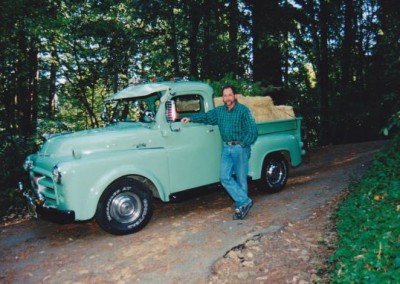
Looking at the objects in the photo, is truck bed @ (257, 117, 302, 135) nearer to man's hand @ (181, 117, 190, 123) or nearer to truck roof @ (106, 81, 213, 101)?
truck roof @ (106, 81, 213, 101)

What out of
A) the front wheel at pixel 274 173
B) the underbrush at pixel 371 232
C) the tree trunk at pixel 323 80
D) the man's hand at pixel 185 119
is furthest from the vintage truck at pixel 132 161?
the tree trunk at pixel 323 80

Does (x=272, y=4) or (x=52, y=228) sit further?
(x=272, y=4)

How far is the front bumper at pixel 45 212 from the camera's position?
16.4 feet

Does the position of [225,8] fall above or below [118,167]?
above

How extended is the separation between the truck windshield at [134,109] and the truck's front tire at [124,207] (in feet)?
3.86

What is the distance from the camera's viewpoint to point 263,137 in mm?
6867

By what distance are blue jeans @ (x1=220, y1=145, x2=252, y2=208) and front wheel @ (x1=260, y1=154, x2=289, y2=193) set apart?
1.27 metres

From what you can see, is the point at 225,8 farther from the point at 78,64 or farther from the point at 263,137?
the point at 78,64

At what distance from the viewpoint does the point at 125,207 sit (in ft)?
17.8

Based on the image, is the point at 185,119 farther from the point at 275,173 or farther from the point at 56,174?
the point at 275,173

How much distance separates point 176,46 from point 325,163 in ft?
27.6

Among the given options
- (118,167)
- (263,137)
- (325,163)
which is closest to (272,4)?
(325,163)

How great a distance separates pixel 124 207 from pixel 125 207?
17 mm

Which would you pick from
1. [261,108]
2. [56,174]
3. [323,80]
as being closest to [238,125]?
[261,108]
